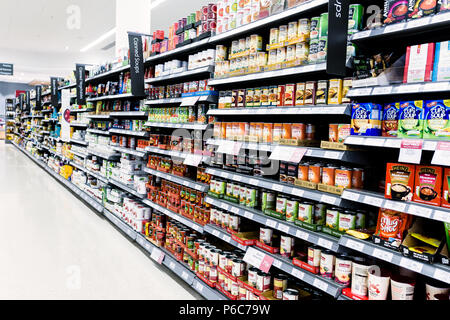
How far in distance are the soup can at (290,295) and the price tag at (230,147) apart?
1097 millimetres

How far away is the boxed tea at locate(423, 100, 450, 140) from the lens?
1.71 m

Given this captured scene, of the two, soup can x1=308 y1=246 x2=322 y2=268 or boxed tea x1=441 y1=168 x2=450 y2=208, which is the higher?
boxed tea x1=441 y1=168 x2=450 y2=208

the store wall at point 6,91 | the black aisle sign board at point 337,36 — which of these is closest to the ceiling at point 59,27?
the store wall at point 6,91

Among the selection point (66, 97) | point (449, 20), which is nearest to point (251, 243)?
point (449, 20)

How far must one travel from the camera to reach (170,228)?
13.2ft

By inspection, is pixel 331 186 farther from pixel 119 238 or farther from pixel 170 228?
pixel 119 238

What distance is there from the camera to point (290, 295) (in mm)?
2393

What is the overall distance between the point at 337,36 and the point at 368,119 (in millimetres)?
499

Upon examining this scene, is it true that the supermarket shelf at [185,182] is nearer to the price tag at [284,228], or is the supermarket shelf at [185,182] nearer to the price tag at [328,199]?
the price tag at [284,228]

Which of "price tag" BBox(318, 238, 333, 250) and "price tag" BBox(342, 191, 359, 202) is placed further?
"price tag" BBox(318, 238, 333, 250)

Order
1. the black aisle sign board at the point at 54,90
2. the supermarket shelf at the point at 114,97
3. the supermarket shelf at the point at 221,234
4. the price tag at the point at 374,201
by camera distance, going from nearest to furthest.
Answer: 1. the price tag at the point at 374,201
2. the supermarket shelf at the point at 221,234
3. the supermarket shelf at the point at 114,97
4. the black aisle sign board at the point at 54,90

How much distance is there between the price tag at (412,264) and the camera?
1.71m

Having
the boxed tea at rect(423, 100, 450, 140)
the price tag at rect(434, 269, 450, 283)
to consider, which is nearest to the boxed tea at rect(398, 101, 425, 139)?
the boxed tea at rect(423, 100, 450, 140)

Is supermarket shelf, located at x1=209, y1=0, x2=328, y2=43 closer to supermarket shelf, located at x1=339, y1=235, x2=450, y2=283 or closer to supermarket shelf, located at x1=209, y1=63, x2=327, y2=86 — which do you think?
supermarket shelf, located at x1=209, y1=63, x2=327, y2=86
